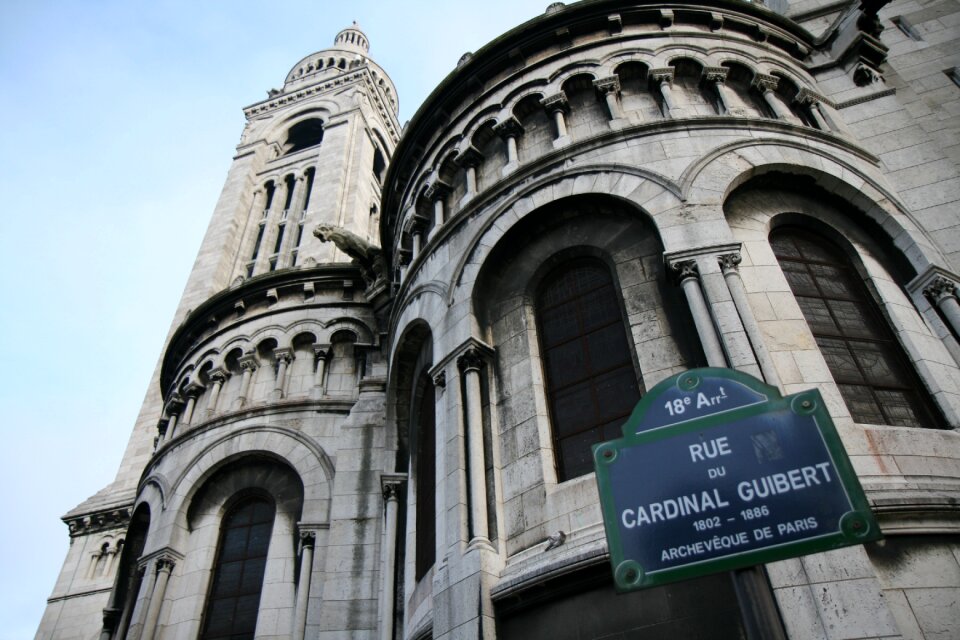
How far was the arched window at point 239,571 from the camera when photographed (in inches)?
595

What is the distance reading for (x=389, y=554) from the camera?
13.4 meters

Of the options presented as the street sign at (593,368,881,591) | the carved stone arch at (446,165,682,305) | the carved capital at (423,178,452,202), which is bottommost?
the street sign at (593,368,881,591)

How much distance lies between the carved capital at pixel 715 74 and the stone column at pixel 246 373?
1272 cm

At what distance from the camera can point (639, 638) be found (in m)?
8.09

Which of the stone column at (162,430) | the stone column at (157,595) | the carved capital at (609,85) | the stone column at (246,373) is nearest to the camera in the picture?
the carved capital at (609,85)

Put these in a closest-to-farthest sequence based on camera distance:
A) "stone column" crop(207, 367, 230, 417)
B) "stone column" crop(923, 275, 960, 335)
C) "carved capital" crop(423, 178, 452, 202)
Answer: "stone column" crop(923, 275, 960, 335) < "carved capital" crop(423, 178, 452, 202) < "stone column" crop(207, 367, 230, 417)

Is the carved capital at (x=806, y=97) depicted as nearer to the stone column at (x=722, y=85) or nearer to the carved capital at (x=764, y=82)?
the carved capital at (x=764, y=82)

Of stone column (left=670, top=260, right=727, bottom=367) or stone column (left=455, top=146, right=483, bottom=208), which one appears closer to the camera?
stone column (left=670, top=260, right=727, bottom=367)

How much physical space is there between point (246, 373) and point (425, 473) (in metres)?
7.37

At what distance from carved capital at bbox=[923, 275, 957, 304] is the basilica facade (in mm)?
41

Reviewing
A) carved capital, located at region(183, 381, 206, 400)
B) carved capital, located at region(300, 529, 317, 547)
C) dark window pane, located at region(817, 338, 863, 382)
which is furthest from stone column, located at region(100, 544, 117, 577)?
dark window pane, located at region(817, 338, 863, 382)

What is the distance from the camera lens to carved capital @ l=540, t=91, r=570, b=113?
14430 mm

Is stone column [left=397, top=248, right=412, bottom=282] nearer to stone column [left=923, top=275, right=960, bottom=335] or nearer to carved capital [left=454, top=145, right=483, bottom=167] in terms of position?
carved capital [left=454, top=145, right=483, bottom=167]

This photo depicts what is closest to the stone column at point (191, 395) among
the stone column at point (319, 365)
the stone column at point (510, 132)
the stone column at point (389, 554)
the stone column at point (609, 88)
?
the stone column at point (319, 365)
